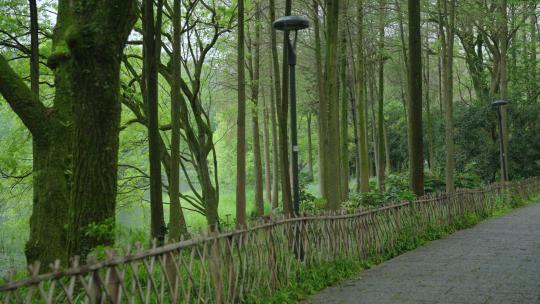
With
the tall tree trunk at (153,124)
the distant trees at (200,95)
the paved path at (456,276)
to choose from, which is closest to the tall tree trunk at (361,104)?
the distant trees at (200,95)

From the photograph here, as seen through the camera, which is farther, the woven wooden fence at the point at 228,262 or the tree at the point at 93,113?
the tree at the point at 93,113

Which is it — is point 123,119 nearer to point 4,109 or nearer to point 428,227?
point 4,109

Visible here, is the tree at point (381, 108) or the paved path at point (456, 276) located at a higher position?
the tree at point (381, 108)

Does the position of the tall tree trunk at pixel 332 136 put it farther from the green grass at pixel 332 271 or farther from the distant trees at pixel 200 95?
the green grass at pixel 332 271

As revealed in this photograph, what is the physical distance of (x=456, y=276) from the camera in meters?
8.99

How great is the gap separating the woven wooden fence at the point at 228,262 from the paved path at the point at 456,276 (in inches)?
23.6

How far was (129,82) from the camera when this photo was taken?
17.0 m

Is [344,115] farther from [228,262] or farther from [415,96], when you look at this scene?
[228,262]

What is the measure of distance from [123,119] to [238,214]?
7.16 metres

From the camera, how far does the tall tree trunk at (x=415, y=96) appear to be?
15547 millimetres

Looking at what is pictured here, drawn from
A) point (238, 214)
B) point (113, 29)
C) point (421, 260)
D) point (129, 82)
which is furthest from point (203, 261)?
point (129, 82)

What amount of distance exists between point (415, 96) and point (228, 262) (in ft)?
34.0

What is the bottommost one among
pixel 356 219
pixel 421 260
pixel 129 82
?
pixel 421 260

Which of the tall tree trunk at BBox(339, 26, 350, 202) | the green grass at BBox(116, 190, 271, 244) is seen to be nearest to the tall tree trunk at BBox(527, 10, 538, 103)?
the tall tree trunk at BBox(339, 26, 350, 202)
